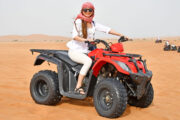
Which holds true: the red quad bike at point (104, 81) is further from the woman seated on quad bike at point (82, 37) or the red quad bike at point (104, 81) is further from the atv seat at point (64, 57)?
the woman seated on quad bike at point (82, 37)

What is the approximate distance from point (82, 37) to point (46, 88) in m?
1.43

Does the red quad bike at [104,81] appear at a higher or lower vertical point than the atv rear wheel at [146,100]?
higher

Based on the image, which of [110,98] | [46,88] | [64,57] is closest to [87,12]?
[64,57]

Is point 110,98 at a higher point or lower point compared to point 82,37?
lower

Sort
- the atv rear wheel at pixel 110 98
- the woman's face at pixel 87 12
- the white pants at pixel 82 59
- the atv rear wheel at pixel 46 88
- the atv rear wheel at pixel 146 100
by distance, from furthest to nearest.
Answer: the atv rear wheel at pixel 46 88 → the atv rear wheel at pixel 146 100 → the woman's face at pixel 87 12 → the white pants at pixel 82 59 → the atv rear wheel at pixel 110 98

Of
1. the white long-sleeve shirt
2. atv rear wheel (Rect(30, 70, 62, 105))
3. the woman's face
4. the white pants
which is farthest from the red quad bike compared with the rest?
the woman's face

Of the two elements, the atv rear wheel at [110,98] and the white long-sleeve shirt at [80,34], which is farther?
the white long-sleeve shirt at [80,34]

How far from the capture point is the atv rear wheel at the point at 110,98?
5.15 m

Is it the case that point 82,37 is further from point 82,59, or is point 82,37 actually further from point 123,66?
point 123,66

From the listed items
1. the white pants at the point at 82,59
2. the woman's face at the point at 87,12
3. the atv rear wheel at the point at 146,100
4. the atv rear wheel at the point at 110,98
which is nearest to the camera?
the atv rear wheel at the point at 110,98

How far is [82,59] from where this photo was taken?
5855 millimetres

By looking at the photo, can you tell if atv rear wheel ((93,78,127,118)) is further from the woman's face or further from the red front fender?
the woman's face

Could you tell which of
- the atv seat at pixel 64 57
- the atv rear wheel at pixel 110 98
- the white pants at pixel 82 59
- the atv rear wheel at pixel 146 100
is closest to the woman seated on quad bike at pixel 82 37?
the white pants at pixel 82 59

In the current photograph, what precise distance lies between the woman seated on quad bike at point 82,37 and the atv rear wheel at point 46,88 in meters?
0.53
